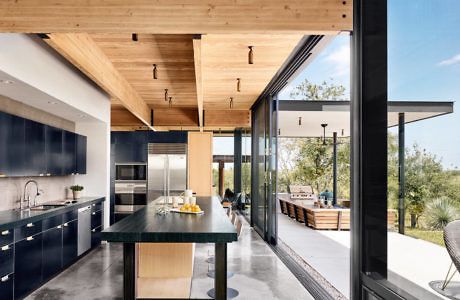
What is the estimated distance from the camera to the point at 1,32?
9.19ft

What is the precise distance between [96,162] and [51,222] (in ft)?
7.45

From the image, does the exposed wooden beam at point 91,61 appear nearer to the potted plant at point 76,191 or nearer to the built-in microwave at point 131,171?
the potted plant at point 76,191

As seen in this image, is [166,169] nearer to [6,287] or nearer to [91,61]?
[91,61]

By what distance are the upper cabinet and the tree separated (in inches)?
362

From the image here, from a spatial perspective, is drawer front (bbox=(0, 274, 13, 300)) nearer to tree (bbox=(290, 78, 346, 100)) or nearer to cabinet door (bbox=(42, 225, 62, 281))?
cabinet door (bbox=(42, 225, 62, 281))

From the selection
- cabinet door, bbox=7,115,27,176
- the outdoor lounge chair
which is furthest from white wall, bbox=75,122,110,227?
the outdoor lounge chair

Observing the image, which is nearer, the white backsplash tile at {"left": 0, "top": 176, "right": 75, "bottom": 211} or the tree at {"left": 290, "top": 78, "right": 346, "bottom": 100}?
the white backsplash tile at {"left": 0, "top": 176, "right": 75, "bottom": 211}

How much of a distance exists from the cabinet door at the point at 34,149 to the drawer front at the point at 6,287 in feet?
4.35

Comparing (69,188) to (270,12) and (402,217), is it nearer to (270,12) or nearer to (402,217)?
(270,12)

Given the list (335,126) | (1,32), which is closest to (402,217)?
(1,32)

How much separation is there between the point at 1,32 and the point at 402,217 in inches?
128

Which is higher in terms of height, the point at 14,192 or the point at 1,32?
the point at 1,32

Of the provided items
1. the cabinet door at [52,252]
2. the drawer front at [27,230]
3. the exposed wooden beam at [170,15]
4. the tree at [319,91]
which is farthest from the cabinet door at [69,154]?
the tree at [319,91]

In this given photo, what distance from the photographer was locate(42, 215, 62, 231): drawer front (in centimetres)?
418
